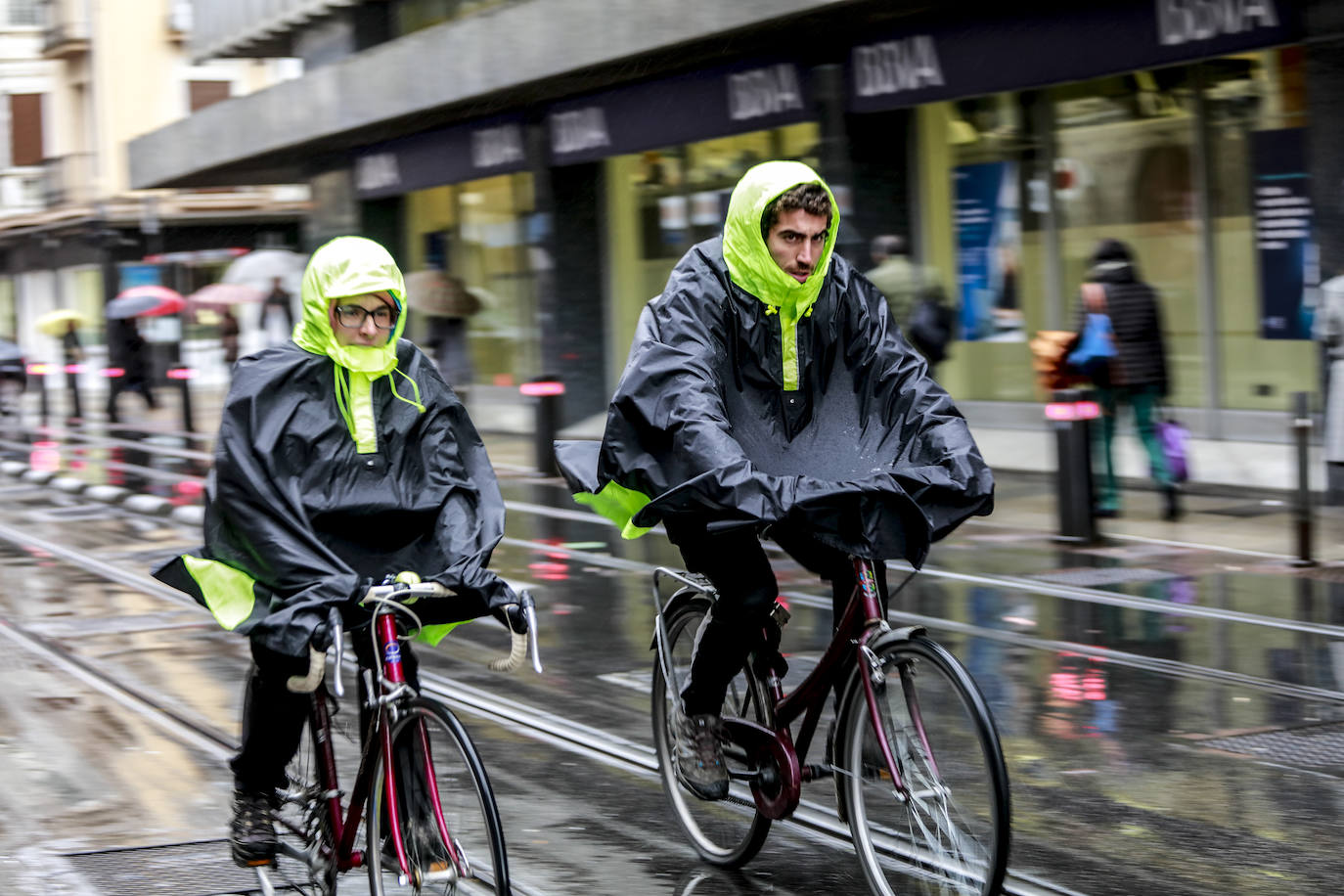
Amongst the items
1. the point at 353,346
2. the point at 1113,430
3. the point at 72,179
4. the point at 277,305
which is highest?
the point at 72,179

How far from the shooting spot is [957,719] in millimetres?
4078

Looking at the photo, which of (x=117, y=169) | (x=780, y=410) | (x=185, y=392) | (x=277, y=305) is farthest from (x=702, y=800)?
(x=117, y=169)

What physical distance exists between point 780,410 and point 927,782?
1000 mm

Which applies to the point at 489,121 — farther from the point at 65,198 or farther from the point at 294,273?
the point at 65,198

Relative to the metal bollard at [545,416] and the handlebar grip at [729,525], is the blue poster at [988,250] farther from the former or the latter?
the handlebar grip at [729,525]

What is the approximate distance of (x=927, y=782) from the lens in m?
4.23

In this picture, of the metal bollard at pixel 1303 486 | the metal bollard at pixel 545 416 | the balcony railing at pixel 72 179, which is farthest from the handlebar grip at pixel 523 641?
the balcony railing at pixel 72 179

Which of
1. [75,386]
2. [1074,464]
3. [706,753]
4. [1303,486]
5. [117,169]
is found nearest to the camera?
[706,753]

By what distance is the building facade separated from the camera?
14.2 meters

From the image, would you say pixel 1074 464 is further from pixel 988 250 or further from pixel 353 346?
pixel 353 346

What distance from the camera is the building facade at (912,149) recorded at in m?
14.2

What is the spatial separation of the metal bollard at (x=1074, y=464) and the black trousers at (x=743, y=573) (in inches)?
268

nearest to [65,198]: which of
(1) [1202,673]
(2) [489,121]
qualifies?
(2) [489,121]

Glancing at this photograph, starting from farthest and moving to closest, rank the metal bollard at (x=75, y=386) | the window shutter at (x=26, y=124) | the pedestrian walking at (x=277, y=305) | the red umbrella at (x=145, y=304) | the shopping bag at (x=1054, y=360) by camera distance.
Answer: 1. the window shutter at (x=26, y=124)
2. the pedestrian walking at (x=277, y=305)
3. the metal bollard at (x=75, y=386)
4. the red umbrella at (x=145, y=304)
5. the shopping bag at (x=1054, y=360)
